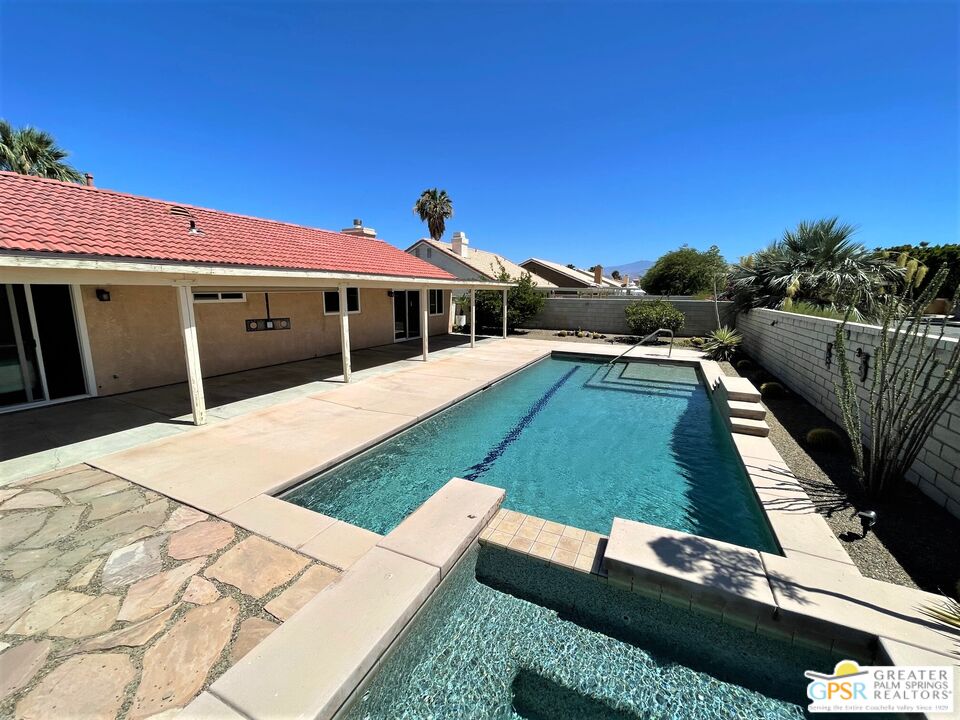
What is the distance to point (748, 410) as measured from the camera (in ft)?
22.3

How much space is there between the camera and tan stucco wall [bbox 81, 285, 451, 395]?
7.65 meters

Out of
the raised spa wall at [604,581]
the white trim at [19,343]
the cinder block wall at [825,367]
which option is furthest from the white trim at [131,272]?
the cinder block wall at [825,367]

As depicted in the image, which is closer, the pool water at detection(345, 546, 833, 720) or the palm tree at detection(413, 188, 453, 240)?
the pool water at detection(345, 546, 833, 720)

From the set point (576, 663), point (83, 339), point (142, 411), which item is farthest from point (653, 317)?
point (83, 339)

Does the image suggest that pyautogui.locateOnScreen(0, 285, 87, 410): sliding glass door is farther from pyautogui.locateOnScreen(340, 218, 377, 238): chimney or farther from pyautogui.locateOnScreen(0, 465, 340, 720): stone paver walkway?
pyautogui.locateOnScreen(340, 218, 377, 238): chimney

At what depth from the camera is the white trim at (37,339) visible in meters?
6.65

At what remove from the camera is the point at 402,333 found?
650 inches

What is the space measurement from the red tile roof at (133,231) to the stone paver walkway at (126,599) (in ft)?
11.4

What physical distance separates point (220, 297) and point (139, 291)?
1.60 metres

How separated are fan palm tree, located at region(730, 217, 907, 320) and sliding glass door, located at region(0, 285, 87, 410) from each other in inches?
678

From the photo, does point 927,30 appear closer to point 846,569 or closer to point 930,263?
point 846,569

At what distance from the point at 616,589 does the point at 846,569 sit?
1920 millimetres

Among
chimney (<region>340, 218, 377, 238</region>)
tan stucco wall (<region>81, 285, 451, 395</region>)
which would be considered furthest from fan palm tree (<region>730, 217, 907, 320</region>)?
chimney (<region>340, 218, 377, 238</region>)

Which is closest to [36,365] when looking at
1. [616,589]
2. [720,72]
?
[616,589]
